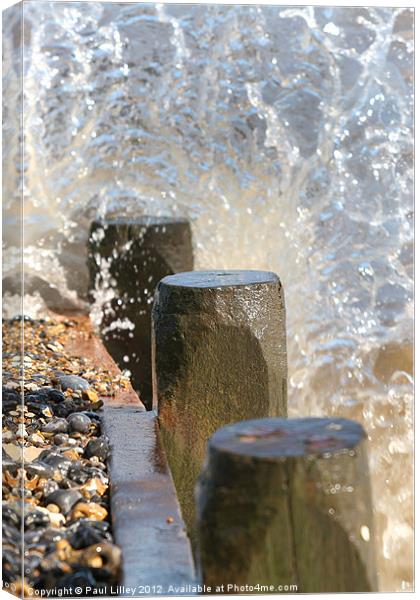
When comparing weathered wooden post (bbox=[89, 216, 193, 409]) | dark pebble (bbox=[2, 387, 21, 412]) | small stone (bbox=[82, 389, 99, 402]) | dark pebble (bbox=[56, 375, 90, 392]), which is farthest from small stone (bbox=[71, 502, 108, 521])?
weathered wooden post (bbox=[89, 216, 193, 409])

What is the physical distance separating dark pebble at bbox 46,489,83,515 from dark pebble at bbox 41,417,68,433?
2.08 ft

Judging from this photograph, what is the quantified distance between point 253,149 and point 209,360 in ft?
19.4

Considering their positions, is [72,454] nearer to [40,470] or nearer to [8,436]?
[40,470]

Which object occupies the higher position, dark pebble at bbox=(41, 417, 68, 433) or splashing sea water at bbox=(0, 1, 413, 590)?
splashing sea water at bbox=(0, 1, 413, 590)

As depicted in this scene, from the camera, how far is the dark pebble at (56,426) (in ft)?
13.0

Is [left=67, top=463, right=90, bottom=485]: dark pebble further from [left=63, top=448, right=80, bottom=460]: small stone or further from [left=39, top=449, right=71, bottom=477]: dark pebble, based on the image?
[left=63, top=448, right=80, bottom=460]: small stone

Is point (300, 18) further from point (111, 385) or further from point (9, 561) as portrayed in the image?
point (9, 561)

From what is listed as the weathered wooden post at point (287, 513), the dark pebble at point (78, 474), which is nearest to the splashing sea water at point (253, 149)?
the dark pebble at point (78, 474)

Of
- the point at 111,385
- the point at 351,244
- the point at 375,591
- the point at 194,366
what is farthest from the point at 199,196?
the point at 375,591

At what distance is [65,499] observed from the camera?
10.9 feet

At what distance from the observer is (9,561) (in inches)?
124

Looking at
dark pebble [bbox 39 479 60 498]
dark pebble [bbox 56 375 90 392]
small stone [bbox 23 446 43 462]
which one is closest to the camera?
dark pebble [bbox 39 479 60 498]

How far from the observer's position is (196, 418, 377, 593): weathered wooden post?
231 cm

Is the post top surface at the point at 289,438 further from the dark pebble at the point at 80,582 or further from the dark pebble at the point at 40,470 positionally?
the dark pebble at the point at 40,470
